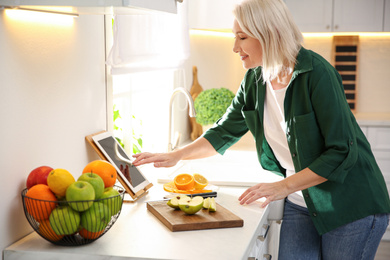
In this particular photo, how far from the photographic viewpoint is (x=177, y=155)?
1.90 metres

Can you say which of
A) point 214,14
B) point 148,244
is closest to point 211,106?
point 214,14

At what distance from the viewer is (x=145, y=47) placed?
7.24ft

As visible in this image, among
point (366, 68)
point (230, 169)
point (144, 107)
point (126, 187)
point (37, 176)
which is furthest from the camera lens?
point (366, 68)

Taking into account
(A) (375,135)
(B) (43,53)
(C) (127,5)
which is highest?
(C) (127,5)

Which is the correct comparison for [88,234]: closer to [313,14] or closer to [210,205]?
[210,205]

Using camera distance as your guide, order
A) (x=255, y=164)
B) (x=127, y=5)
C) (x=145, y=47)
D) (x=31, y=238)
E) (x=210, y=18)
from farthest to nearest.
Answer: (x=210, y=18), (x=255, y=164), (x=145, y=47), (x=31, y=238), (x=127, y=5)

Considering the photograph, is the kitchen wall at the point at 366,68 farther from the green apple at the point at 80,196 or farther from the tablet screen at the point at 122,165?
the green apple at the point at 80,196

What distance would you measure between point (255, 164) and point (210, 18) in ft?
2.98

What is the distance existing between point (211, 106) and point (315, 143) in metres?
1.40

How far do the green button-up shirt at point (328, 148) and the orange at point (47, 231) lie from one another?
30.7 inches

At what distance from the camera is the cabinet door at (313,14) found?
420cm

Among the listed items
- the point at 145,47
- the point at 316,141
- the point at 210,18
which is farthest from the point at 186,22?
the point at 316,141

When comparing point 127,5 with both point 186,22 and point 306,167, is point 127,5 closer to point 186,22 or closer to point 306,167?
point 306,167

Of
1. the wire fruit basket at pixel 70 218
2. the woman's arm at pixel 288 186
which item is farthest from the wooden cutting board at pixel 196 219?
the wire fruit basket at pixel 70 218
